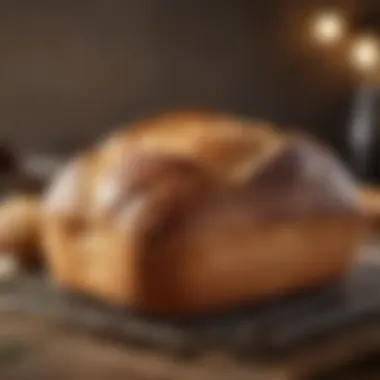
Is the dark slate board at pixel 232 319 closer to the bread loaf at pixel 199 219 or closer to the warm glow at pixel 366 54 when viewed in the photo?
the bread loaf at pixel 199 219

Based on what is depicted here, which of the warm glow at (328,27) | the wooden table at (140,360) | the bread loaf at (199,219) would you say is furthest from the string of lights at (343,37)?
the wooden table at (140,360)

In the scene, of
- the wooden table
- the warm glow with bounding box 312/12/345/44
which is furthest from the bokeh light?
the wooden table

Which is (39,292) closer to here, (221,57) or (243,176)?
(243,176)

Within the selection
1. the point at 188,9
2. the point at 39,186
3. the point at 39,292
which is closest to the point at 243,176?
the point at 39,292

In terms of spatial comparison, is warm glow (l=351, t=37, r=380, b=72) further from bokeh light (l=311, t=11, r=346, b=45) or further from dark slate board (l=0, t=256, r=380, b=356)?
dark slate board (l=0, t=256, r=380, b=356)

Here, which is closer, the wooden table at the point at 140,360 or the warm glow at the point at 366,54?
the wooden table at the point at 140,360

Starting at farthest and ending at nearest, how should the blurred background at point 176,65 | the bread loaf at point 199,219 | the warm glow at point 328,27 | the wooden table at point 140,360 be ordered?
the warm glow at point 328,27
the blurred background at point 176,65
the bread loaf at point 199,219
the wooden table at point 140,360
